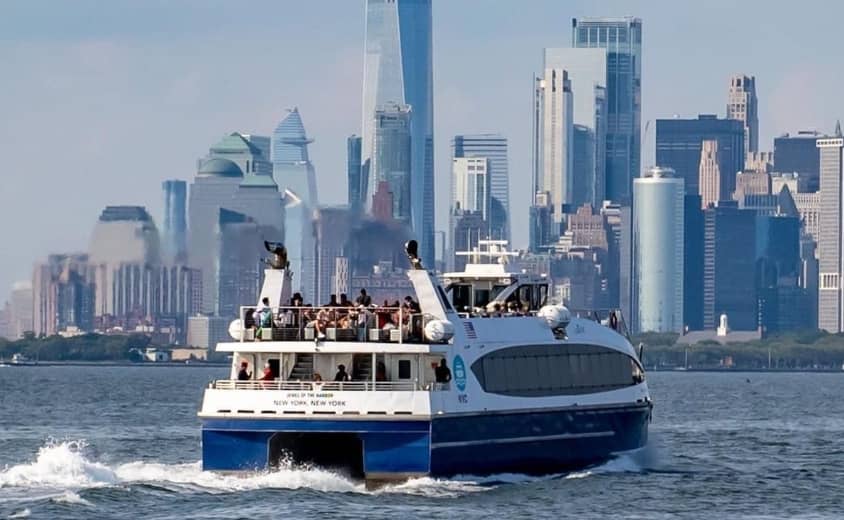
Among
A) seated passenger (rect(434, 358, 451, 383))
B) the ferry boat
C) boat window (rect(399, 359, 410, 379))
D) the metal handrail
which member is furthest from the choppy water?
boat window (rect(399, 359, 410, 379))

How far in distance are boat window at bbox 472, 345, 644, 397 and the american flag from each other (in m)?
0.53

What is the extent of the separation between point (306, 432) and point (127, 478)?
217 inches

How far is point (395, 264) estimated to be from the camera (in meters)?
172

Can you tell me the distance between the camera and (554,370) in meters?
62.6

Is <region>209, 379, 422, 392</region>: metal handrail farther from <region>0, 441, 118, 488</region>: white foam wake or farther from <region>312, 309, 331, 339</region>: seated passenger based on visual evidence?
<region>0, 441, 118, 488</region>: white foam wake

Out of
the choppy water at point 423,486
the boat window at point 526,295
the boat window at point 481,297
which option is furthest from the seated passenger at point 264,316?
the boat window at point 526,295

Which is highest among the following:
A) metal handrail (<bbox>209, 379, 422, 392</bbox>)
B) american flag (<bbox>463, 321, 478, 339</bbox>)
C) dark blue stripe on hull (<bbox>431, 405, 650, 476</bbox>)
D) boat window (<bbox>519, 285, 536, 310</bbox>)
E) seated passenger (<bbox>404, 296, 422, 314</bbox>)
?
boat window (<bbox>519, 285, 536, 310</bbox>)

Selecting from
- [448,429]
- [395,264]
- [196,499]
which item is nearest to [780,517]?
[448,429]

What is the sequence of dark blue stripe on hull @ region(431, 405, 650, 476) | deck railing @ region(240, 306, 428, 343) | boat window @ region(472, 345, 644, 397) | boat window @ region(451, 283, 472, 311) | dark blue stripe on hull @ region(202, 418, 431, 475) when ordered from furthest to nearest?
boat window @ region(451, 283, 472, 311) < boat window @ region(472, 345, 644, 397) < deck railing @ region(240, 306, 428, 343) < dark blue stripe on hull @ region(431, 405, 650, 476) < dark blue stripe on hull @ region(202, 418, 431, 475)

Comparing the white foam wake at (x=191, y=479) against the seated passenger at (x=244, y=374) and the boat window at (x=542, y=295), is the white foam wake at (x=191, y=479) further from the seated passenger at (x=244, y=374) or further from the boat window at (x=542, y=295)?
the boat window at (x=542, y=295)

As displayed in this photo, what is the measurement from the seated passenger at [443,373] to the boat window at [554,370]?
1287mm

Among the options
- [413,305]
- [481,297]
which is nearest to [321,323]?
[413,305]

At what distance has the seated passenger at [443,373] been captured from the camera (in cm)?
5800

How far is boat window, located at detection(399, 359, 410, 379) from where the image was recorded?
5822 cm
